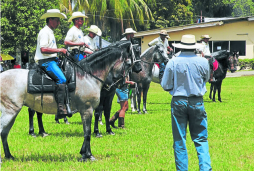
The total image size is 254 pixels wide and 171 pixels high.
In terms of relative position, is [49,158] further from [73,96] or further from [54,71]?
[54,71]

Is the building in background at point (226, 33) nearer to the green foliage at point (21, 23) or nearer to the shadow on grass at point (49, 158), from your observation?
the green foliage at point (21, 23)

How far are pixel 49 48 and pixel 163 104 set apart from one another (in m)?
10.8

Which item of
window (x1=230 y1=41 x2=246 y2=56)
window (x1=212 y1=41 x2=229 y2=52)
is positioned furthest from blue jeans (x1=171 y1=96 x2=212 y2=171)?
window (x1=230 y1=41 x2=246 y2=56)

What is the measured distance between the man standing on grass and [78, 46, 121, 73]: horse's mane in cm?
209

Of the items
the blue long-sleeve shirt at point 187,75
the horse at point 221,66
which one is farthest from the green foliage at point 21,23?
the blue long-sleeve shirt at point 187,75

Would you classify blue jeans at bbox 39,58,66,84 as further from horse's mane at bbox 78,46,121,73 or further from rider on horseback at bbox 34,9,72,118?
horse's mane at bbox 78,46,121,73

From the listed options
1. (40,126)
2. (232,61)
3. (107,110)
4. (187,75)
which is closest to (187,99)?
(187,75)

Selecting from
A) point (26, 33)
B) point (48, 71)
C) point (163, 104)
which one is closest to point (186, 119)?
point (48, 71)

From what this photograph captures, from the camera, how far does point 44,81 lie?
24.6ft

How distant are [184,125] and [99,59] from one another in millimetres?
2627

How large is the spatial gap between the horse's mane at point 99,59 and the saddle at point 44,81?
1.17ft

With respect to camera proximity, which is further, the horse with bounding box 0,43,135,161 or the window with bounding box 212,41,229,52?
the window with bounding box 212,41,229,52

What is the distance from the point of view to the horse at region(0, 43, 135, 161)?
735cm

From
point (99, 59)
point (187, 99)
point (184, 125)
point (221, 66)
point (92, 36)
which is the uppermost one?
point (92, 36)
